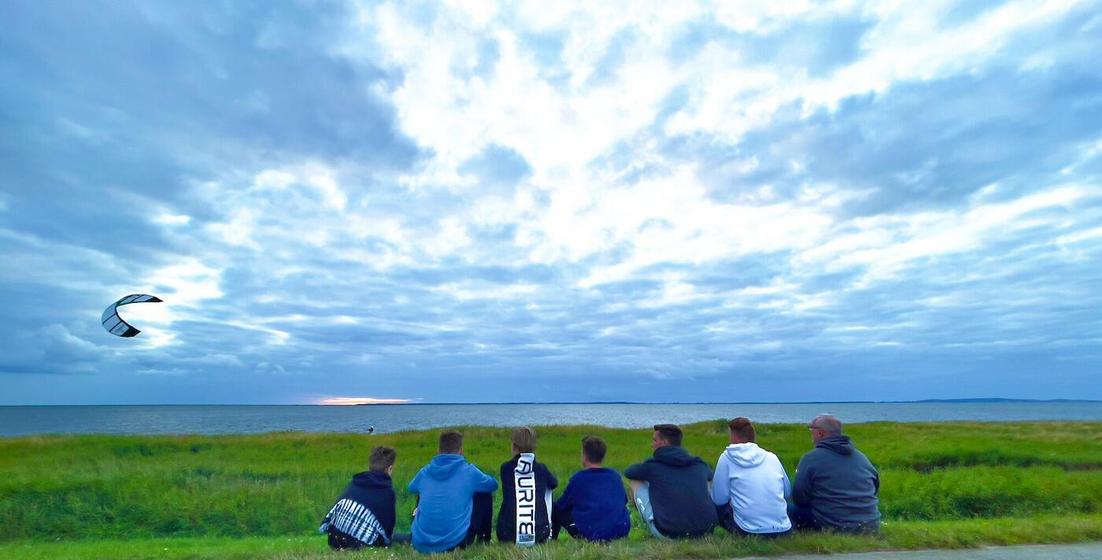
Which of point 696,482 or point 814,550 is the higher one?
point 696,482

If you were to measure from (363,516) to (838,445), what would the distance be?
16.6ft

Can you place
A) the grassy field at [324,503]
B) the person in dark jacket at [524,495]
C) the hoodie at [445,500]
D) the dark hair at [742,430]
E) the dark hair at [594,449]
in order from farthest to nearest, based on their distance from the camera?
1. the grassy field at [324,503]
2. the dark hair at [742,430]
3. the dark hair at [594,449]
4. the person in dark jacket at [524,495]
5. the hoodie at [445,500]

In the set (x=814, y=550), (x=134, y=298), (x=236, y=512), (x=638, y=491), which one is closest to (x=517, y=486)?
(x=638, y=491)

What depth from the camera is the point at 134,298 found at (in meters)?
8.97

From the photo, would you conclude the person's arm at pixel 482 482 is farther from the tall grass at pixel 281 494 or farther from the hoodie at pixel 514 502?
the tall grass at pixel 281 494

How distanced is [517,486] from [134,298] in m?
6.32

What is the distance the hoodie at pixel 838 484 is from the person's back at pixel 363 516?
4433 mm

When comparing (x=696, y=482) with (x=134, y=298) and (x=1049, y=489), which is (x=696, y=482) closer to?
(x=134, y=298)

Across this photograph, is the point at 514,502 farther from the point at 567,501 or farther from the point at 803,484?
the point at 803,484

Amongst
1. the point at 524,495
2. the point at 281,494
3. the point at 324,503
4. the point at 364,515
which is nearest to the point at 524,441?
the point at 524,495

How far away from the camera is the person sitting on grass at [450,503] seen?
6391 mm

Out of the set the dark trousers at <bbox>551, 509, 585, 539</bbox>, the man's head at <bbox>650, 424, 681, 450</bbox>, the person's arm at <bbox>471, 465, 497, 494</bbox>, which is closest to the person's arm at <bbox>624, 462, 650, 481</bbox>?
the man's head at <bbox>650, 424, 681, 450</bbox>

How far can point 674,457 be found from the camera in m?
6.65

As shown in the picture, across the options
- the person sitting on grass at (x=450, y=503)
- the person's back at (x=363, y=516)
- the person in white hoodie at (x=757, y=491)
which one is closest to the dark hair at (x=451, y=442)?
the person sitting on grass at (x=450, y=503)
